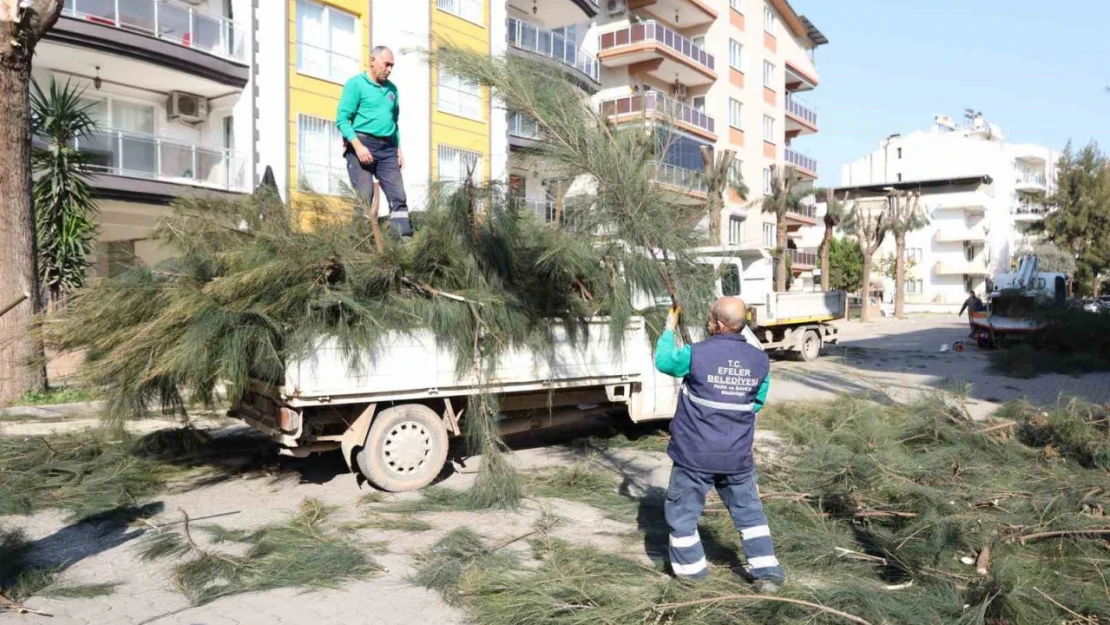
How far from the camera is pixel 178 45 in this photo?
17.3 meters

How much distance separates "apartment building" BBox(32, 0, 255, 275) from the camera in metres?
16.1

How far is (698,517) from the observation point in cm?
428

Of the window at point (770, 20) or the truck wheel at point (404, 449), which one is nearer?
the truck wheel at point (404, 449)

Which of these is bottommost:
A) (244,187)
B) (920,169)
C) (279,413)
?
(279,413)

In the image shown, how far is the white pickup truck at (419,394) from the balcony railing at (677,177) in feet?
2.05

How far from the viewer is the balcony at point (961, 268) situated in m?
69.9

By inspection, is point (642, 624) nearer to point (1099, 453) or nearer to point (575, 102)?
point (575, 102)

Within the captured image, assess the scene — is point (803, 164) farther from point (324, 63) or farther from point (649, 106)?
point (649, 106)

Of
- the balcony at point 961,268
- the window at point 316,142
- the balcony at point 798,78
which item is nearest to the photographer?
the window at point 316,142

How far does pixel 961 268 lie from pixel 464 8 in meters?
60.6

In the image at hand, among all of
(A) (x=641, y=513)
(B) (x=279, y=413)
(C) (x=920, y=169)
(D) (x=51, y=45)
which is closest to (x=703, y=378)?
(A) (x=641, y=513)

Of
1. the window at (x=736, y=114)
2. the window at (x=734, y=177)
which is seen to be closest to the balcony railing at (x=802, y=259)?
the window at (x=736, y=114)

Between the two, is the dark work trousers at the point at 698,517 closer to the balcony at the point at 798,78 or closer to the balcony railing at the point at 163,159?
the balcony railing at the point at 163,159

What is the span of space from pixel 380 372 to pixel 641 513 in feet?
7.26
